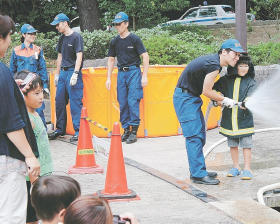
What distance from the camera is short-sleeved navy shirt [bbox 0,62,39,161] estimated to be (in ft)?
11.9

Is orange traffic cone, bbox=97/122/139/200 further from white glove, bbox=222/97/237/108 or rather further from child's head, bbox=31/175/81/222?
child's head, bbox=31/175/81/222

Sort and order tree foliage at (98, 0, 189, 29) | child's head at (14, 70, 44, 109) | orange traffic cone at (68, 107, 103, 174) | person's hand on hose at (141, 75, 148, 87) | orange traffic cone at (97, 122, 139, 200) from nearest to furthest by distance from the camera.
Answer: child's head at (14, 70, 44, 109)
orange traffic cone at (97, 122, 139, 200)
orange traffic cone at (68, 107, 103, 174)
person's hand on hose at (141, 75, 148, 87)
tree foliage at (98, 0, 189, 29)

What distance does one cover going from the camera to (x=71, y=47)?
9430 millimetres

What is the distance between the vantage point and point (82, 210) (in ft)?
8.34

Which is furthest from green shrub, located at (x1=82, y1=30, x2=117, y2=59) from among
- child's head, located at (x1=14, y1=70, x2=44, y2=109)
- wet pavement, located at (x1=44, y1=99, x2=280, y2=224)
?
child's head, located at (x1=14, y1=70, x2=44, y2=109)

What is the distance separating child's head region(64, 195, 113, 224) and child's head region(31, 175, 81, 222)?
44 centimetres

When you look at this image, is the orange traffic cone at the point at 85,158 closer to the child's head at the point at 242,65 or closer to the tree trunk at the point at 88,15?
the child's head at the point at 242,65

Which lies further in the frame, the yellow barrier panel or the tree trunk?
the tree trunk

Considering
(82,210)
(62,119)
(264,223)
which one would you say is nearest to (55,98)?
(62,119)

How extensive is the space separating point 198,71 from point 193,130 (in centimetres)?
67

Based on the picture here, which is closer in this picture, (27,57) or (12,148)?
(12,148)

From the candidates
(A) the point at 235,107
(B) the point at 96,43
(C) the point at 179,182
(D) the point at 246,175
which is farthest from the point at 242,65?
(B) the point at 96,43

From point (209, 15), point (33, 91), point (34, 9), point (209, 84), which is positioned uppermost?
point (34, 9)

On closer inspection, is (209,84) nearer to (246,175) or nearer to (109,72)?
(246,175)
